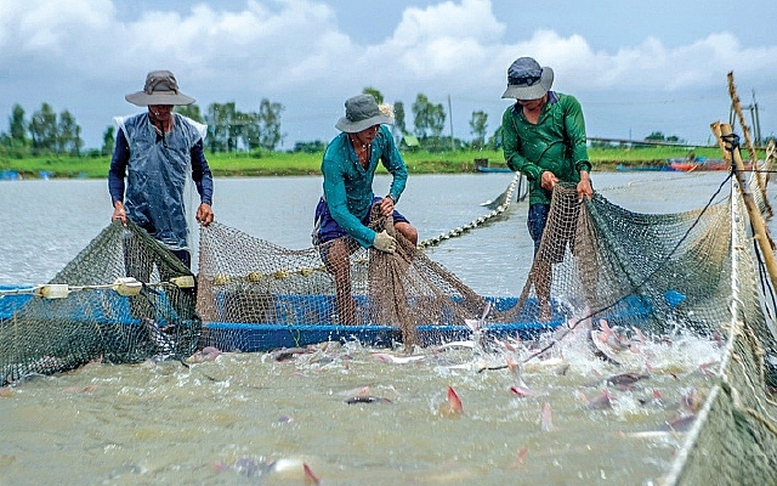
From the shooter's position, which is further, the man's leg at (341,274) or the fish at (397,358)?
the man's leg at (341,274)

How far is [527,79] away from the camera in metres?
5.86

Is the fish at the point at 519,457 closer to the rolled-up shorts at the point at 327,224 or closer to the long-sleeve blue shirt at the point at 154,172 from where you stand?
the rolled-up shorts at the point at 327,224

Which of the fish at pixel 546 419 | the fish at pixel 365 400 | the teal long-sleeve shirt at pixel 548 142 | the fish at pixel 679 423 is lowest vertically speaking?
the fish at pixel 365 400

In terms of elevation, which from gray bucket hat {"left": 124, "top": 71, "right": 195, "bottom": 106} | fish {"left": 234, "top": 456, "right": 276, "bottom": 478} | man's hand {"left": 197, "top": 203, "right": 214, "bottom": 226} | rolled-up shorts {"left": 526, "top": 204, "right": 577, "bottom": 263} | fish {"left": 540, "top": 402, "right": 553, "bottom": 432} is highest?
gray bucket hat {"left": 124, "top": 71, "right": 195, "bottom": 106}

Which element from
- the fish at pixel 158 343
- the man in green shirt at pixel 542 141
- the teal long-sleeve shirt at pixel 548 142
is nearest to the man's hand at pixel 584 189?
the man in green shirt at pixel 542 141

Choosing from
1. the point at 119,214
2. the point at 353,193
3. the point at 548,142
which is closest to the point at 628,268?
the point at 548,142

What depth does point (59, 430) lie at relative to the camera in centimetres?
457

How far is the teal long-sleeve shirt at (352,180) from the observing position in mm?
5637

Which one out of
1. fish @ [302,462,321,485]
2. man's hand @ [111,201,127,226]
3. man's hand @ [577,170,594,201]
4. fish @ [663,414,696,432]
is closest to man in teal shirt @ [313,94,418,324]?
man's hand @ [577,170,594,201]

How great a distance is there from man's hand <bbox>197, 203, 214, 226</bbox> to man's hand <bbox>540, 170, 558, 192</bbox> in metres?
2.34

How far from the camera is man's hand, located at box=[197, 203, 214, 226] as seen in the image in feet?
19.6

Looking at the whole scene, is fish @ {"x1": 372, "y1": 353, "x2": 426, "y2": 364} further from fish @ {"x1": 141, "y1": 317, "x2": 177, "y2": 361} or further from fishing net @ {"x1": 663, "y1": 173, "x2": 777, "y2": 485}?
fishing net @ {"x1": 663, "y1": 173, "x2": 777, "y2": 485}

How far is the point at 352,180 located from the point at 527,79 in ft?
4.52

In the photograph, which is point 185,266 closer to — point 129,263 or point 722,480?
point 129,263
